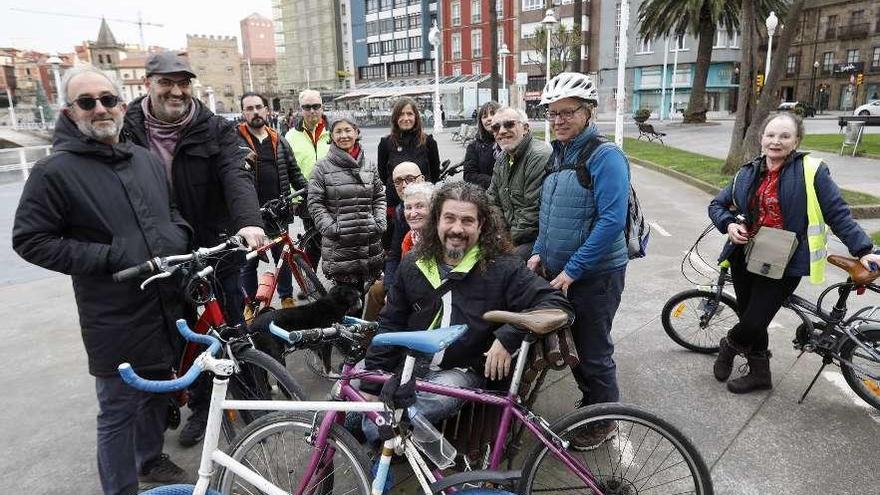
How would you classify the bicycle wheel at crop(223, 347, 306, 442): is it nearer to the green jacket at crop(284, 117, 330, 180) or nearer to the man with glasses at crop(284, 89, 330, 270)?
the man with glasses at crop(284, 89, 330, 270)

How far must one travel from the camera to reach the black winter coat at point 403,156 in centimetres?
537

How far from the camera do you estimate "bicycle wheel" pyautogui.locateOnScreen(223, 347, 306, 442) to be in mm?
2584

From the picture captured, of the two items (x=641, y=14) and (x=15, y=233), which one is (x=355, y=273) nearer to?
(x=15, y=233)

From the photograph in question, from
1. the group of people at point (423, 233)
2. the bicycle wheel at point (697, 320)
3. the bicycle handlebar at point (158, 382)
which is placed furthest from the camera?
the bicycle wheel at point (697, 320)

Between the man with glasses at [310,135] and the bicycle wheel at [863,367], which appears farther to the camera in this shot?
the man with glasses at [310,135]

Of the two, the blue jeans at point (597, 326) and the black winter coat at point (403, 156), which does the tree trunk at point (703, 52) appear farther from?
the blue jeans at point (597, 326)

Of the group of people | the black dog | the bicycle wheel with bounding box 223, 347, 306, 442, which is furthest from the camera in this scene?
the black dog

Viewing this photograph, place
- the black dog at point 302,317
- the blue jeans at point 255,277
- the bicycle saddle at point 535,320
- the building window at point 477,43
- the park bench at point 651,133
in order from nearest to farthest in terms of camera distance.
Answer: the bicycle saddle at point 535,320, the black dog at point 302,317, the blue jeans at point 255,277, the park bench at point 651,133, the building window at point 477,43

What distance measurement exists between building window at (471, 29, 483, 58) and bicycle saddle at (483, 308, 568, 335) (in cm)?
6110

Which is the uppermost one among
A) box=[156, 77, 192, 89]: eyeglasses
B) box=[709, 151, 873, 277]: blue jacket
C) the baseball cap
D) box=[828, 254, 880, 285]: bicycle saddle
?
the baseball cap

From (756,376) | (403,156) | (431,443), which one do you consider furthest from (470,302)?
(403,156)

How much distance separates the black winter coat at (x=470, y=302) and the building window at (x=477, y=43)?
6061 cm

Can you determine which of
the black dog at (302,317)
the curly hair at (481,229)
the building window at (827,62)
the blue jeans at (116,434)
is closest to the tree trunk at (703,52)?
the building window at (827,62)

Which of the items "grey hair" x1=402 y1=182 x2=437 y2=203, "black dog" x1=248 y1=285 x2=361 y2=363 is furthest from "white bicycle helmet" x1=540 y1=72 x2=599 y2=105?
"black dog" x1=248 y1=285 x2=361 y2=363
